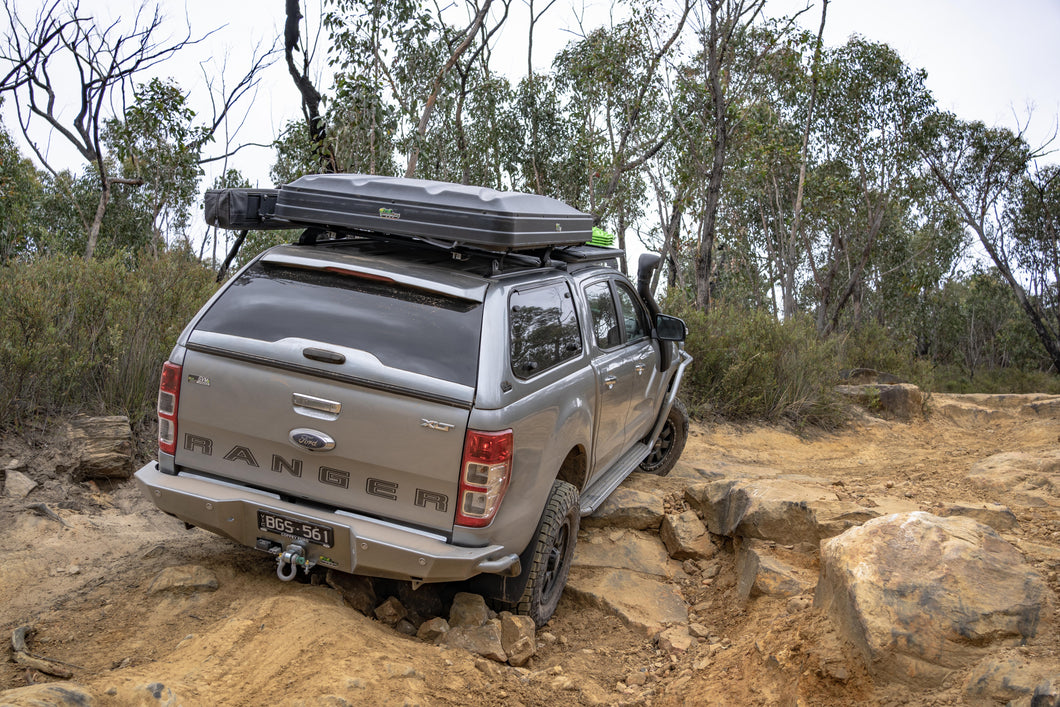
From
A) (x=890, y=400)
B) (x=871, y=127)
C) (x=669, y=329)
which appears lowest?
(x=890, y=400)

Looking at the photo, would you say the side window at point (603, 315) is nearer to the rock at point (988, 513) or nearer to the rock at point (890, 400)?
the rock at point (988, 513)

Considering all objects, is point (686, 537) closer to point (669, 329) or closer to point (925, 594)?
point (669, 329)

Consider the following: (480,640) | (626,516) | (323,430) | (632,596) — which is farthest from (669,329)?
(323,430)

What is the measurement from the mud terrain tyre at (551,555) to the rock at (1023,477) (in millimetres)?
3197

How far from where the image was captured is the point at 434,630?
3982mm

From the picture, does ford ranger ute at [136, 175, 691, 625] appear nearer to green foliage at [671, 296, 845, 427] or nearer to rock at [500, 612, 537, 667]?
rock at [500, 612, 537, 667]

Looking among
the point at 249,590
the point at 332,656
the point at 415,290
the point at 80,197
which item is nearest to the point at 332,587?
the point at 249,590

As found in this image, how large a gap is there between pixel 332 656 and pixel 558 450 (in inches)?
55.6

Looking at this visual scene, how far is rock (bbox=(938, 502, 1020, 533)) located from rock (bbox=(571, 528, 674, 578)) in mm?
1699

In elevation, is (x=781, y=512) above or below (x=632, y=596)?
above

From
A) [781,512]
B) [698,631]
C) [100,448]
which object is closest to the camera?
[698,631]

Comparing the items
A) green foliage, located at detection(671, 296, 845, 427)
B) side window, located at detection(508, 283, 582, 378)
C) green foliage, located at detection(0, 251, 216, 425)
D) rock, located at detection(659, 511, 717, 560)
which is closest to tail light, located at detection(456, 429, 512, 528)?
side window, located at detection(508, 283, 582, 378)

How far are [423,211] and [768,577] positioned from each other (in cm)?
267

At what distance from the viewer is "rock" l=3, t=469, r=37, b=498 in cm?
510
